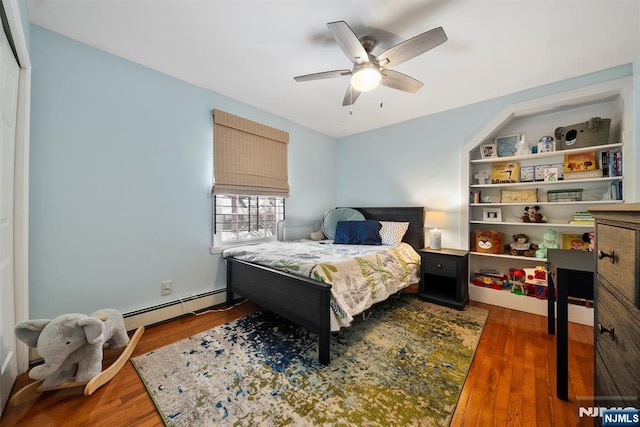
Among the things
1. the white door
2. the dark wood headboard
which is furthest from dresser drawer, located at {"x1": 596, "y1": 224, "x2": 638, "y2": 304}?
the white door

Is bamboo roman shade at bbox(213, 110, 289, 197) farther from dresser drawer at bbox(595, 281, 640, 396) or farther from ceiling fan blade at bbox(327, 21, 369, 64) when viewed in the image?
dresser drawer at bbox(595, 281, 640, 396)

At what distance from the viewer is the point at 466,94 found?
2662mm

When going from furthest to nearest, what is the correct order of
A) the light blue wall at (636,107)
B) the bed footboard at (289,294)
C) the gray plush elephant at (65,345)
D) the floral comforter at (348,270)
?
1. the light blue wall at (636,107)
2. the floral comforter at (348,270)
3. the bed footboard at (289,294)
4. the gray plush elephant at (65,345)

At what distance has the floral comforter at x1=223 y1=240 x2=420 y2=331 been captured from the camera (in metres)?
1.77

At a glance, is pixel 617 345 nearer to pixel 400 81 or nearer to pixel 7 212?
pixel 400 81

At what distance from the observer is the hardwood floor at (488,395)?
4.02 ft

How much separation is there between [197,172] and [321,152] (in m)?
2.05

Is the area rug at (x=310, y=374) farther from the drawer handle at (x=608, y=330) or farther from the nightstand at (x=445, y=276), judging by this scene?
the drawer handle at (x=608, y=330)

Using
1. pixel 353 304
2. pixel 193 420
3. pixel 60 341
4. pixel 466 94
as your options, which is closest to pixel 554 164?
pixel 466 94

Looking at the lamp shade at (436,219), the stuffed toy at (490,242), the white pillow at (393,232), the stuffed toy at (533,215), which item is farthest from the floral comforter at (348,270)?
the stuffed toy at (533,215)

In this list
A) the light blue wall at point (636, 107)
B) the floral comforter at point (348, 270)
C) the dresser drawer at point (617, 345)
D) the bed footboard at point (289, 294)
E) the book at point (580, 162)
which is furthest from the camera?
the book at point (580, 162)

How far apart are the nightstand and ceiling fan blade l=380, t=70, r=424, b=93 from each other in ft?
5.78

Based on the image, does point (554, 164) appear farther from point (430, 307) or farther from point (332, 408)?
point (332, 408)

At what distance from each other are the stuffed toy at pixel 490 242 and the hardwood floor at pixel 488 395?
3.28 ft
